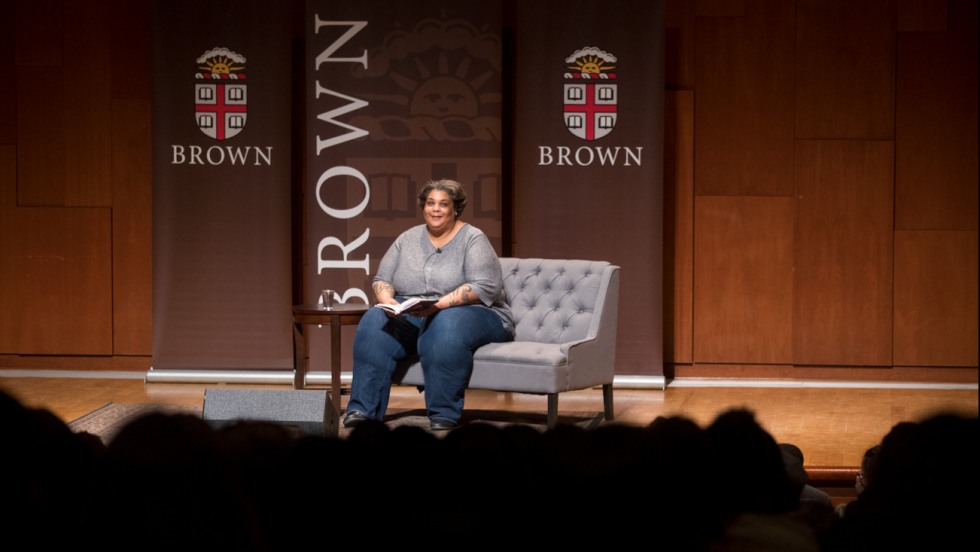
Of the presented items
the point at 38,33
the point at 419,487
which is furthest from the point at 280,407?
the point at 38,33

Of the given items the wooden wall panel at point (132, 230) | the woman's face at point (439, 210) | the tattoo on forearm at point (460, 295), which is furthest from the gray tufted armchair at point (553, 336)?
the wooden wall panel at point (132, 230)

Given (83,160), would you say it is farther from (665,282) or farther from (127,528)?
(127,528)

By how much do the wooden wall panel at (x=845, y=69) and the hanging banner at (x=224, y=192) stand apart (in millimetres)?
3272

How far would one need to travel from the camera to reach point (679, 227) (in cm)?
716

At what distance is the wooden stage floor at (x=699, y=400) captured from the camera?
18.2 feet

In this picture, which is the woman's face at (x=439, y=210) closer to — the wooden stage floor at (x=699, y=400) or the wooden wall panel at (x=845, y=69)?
the wooden stage floor at (x=699, y=400)

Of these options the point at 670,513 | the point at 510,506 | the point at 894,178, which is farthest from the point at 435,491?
the point at 894,178

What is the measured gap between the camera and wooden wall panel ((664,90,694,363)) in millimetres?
7113

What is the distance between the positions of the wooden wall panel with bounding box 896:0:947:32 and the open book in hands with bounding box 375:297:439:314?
377 cm

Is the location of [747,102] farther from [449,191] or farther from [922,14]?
[449,191]

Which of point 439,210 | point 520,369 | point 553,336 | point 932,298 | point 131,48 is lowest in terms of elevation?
point 520,369

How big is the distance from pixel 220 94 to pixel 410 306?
263 cm

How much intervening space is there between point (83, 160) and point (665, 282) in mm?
3944

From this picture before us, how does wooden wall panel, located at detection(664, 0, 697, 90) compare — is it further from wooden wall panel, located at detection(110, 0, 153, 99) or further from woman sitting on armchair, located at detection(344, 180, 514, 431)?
wooden wall panel, located at detection(110, 0, 153, 99)
